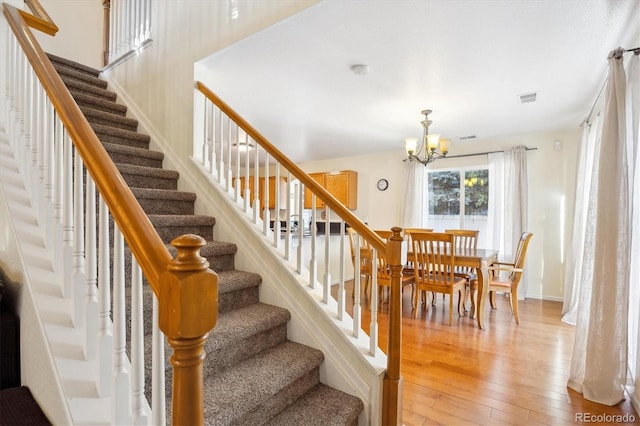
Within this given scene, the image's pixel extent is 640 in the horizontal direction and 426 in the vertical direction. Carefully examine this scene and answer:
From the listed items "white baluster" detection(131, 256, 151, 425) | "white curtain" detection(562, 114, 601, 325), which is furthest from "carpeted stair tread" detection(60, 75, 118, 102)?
"white curtain" detection(562, 114, 601, 325)

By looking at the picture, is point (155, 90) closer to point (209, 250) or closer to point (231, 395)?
point (209, 250)

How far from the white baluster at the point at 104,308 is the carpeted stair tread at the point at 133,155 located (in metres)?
1.78

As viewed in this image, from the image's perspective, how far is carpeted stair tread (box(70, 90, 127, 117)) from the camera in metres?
2.83

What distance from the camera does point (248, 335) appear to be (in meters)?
1.65

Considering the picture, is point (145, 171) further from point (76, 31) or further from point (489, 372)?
point (76, 31)

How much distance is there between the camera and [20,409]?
1.13m

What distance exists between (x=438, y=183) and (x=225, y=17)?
14.5ft

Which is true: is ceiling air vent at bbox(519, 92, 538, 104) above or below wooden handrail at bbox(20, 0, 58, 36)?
below

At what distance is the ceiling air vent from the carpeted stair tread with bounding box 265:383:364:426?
129 inches

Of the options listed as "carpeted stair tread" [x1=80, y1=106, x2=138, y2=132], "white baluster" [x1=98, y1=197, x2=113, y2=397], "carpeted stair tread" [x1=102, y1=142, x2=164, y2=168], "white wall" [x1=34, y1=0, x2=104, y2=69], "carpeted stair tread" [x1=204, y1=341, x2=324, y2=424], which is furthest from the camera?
"white wall" [x1=34, y1=0, x2=104, y2=69]

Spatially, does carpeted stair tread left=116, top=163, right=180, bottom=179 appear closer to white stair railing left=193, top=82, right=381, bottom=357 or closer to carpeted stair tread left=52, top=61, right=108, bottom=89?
white stair railing left=193, top=82, right=381, bottom=357

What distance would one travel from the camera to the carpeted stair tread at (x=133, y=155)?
246cm

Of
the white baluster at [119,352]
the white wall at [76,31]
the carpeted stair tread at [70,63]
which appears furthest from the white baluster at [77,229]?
the white wall at [76,31]

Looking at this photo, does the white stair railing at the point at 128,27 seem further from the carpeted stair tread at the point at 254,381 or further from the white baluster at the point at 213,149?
the carpeted stair tread at the point at 254,381
